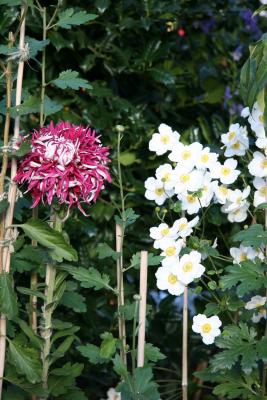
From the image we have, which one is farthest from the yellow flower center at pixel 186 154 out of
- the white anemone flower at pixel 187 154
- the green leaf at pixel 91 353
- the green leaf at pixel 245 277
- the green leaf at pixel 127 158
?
the green leaf at pixel 127 158

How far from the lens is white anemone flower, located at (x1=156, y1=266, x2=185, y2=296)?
2.13m

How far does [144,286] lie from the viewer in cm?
207

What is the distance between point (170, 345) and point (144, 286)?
111 cm

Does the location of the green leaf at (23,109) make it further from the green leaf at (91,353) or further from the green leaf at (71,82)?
the green leaf at (91,353)

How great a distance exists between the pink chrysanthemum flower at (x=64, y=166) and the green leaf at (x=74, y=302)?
1.09ft

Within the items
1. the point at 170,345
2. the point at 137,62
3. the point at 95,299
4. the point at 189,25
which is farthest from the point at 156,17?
the point at 170,345

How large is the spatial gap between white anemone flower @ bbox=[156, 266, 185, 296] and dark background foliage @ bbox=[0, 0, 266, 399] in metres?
0.62

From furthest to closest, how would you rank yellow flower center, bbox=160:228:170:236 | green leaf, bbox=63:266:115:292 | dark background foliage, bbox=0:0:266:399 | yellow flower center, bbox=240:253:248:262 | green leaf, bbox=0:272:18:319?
1. dark background foliage, bbox=0:0:266:399
2. yellow flower center, bbox=240:253:248:262
3. yellow flower center, bbox=160:228:170:236
4. green leaf, bbox=63:266:115:292
5. green leaf, bbox=0:272:18:319

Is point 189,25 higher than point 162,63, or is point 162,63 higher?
point 189,25

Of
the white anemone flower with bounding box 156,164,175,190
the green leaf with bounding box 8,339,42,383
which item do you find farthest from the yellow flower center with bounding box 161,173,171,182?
the green leaf with bounding box 8,339,42,383

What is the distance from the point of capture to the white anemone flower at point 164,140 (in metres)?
2.26

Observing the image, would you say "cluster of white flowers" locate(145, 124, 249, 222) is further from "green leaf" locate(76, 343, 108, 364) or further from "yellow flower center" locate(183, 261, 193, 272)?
"green leaf" locate(76, 343, 108, 364)

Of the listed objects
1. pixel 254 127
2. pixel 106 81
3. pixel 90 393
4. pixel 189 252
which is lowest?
pixel 90 393

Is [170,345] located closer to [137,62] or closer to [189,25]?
[137,62]
